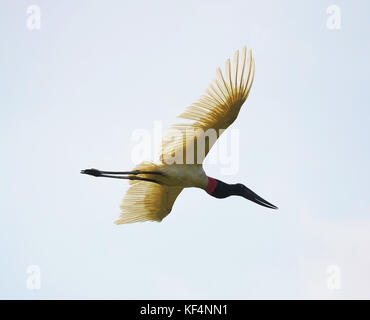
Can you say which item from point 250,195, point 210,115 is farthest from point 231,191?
point 210,115

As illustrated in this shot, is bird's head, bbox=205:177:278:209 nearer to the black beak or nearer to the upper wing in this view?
the black beak

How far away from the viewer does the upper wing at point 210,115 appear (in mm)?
12469

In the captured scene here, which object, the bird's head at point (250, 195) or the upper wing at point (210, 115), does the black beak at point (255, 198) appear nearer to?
the bird's head at point (250, 195)

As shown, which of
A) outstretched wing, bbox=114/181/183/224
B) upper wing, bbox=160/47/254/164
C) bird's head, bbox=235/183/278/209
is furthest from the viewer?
bird's head, bbox=235/183/278/209

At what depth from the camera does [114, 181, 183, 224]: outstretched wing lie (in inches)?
567

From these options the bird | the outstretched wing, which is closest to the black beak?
the bird

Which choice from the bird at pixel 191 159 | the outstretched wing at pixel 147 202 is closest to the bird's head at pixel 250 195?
the bird at pixel 191 159

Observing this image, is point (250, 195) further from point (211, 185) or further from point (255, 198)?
point (211, 185)

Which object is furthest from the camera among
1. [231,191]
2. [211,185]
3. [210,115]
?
[231,191]

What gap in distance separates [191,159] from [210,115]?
3.63ft

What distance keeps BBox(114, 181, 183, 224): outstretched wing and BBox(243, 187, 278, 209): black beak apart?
4.23 ft

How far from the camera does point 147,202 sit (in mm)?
14562
